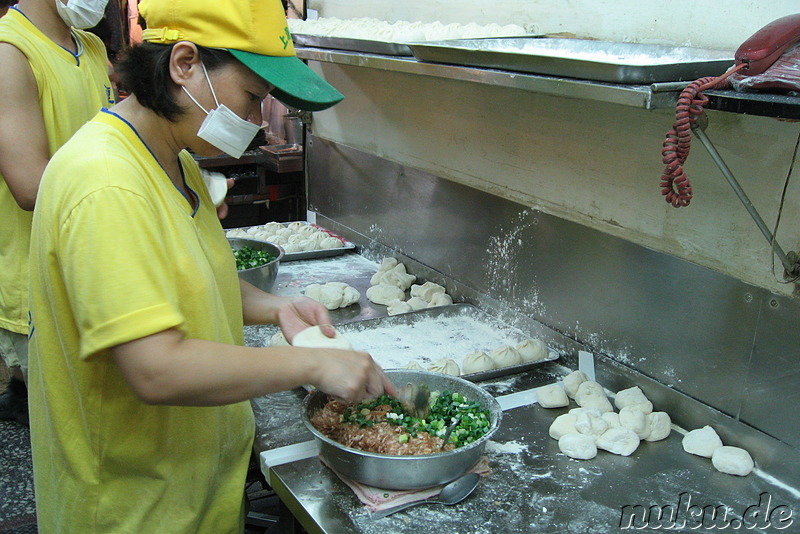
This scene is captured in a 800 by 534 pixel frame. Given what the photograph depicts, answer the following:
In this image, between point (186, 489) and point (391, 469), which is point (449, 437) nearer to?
point (391, 469)

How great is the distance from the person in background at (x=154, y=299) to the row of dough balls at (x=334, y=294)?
1260 millimetres

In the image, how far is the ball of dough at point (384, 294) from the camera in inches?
116

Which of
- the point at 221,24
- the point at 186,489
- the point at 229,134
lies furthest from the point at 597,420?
the point at 221,24

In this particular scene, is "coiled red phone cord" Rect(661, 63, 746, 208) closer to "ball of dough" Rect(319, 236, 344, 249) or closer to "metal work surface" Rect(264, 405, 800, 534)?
"metal work surface" Rect(264, 405, 800, 534)

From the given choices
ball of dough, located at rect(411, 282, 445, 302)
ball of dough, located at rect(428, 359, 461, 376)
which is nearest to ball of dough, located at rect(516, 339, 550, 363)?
ball of dough, located at rect(428, 359, 461, 376)

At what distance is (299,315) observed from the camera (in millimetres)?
1860

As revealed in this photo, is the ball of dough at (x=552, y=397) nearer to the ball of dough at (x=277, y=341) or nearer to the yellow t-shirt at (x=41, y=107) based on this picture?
the ball of dough at (x=277, y=341)

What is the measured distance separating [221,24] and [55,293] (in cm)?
61

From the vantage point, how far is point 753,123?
172cm

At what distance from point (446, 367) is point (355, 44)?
120 cm

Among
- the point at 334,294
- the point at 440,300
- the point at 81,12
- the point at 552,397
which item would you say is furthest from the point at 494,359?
the point at 81,12

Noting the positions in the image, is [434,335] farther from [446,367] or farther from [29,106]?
[29,106]

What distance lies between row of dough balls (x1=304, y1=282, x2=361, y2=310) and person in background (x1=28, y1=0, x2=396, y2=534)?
126cm

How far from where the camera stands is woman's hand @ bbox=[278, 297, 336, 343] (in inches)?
71.4
